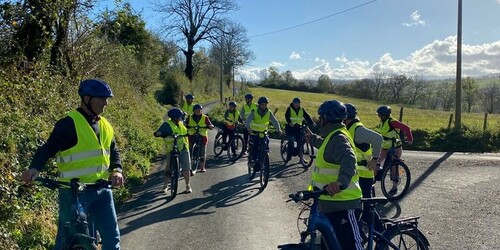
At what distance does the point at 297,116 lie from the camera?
38.3 feet

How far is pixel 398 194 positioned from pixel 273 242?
3.88 metres

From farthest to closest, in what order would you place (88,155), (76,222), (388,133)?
1. (388,133)
2. (88,155)
3. (76,222)

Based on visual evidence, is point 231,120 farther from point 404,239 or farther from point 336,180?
→ point 336,180

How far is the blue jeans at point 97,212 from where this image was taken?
374 centimetres

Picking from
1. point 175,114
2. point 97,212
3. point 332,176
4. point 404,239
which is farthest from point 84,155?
point 175,114

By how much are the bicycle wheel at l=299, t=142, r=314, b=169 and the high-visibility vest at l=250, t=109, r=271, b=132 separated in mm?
1986

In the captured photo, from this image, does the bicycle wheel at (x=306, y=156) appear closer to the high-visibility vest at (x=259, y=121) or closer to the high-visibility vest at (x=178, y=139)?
the high-visibility vest at (x=259, y=121)

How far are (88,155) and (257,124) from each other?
6.46m

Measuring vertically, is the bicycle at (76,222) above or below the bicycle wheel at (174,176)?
above

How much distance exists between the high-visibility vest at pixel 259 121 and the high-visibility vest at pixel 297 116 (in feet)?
5.19

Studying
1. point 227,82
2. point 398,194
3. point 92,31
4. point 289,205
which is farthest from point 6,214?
point 227,82

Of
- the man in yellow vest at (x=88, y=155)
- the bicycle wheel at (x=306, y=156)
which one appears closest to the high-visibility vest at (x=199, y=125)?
the bicycle wheel at (x=306, y=156)

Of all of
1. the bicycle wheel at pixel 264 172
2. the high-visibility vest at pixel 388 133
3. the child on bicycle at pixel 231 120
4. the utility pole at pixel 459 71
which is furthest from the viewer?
the utility pole at pixel 459 71

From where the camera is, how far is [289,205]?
7.63 meters
